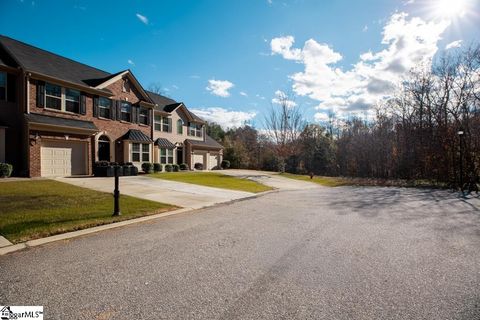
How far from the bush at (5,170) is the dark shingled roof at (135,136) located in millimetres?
7463

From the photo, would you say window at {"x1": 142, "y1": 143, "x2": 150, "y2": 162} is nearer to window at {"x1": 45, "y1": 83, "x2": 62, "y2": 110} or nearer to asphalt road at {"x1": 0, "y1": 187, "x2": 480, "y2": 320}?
window at {"x1": 45, "y1": 83, "x2": 62, "y2": 110}

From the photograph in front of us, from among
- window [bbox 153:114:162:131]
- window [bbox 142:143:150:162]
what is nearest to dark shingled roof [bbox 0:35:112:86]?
window [bbox 153:114:162:131]

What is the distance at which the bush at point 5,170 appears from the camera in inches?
516

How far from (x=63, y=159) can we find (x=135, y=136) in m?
5.53

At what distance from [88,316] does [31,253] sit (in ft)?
7.71

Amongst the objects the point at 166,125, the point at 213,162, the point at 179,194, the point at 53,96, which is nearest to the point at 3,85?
the point at 53,96

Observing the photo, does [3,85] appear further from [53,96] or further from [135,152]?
[135,152]

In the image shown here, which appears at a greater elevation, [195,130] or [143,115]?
[143,115]

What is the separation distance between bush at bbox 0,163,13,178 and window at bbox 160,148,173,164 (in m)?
11.5

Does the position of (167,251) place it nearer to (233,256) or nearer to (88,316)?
(233,256)

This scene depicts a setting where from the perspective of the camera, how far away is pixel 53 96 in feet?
52.5

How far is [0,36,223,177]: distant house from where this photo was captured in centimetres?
1445

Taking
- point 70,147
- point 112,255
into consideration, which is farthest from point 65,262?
point 70,147

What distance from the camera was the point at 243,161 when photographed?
39.1 metres
